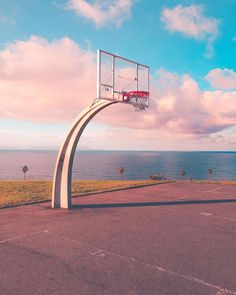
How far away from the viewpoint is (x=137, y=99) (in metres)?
16.1

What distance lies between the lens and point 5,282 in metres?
6.85

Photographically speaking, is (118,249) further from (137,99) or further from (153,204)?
(137,99)

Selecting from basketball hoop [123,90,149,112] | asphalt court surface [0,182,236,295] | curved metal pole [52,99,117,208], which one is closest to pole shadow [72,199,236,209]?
asphalt court surface [0,182,236,295]

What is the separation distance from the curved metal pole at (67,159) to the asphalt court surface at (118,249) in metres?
0.75

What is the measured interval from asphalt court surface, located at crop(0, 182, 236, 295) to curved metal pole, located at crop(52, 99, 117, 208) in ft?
2.47

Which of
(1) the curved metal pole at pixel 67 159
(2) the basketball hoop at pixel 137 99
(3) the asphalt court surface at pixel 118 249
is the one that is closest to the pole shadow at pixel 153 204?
(3) the asphalt court surface at pixel 118 249

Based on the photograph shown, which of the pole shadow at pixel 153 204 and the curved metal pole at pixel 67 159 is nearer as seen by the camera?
the curved metal pole at pixel 67 159

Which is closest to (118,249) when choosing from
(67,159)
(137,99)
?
(67,159)

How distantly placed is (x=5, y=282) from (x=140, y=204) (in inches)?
411

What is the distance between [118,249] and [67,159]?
7134 mm

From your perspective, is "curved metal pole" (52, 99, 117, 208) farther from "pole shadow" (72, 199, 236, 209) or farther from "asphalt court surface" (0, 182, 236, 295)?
"pole shadow" (72, 199, 236, 209)

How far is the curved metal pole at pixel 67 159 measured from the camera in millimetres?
14625

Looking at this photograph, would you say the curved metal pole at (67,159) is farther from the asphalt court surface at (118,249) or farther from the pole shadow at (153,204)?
the pole shadow at (153,204)

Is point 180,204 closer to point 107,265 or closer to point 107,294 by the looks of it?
point 107,265
